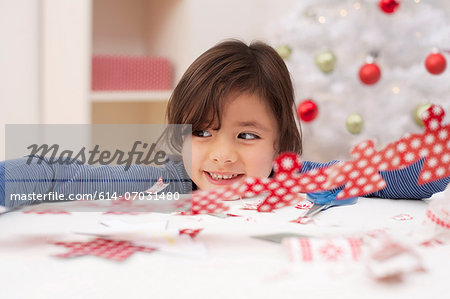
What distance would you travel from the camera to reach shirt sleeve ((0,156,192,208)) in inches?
30.0

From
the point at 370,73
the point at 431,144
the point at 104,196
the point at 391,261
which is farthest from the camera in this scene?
the point at 370,73

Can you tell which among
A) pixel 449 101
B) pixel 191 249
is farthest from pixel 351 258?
pixel 449 101

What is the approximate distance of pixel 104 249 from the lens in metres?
0.55

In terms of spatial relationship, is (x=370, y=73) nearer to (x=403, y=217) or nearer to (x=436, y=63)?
(x=436, y=63)

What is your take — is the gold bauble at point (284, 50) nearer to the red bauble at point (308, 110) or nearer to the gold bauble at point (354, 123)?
the red bauble at point (308, 110)

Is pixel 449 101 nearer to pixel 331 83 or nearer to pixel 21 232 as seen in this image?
pixel 331 83

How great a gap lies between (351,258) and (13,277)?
297mm

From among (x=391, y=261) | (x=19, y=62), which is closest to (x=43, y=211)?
(x=391, y=261)

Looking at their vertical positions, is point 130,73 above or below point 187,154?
above

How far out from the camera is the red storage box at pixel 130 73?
2311 mm

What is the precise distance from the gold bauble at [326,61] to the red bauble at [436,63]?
13.6 inches

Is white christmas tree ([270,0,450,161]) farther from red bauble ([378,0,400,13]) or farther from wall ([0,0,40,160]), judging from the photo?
wall ([0,0,40,160])

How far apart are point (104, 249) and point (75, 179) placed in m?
0.32

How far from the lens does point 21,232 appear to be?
2.07 feet
